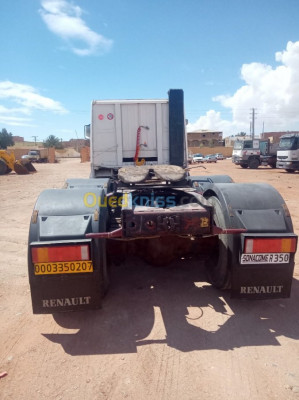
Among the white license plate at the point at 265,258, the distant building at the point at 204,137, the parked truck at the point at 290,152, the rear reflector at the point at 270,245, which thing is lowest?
the white license plate at the point at 265,258

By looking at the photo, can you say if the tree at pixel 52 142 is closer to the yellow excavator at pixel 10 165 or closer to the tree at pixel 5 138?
the tree at pixel 5 138

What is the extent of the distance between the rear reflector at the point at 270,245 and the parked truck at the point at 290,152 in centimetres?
2020

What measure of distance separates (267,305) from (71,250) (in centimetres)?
239

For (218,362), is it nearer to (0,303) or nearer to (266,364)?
(266,364)

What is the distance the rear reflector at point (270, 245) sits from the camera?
306 centimetres

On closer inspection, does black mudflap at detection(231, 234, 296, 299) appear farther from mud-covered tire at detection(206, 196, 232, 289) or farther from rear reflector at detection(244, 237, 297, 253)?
mud-covered tire at detection(206, 196, 232, 289)

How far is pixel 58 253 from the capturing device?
2865 mm

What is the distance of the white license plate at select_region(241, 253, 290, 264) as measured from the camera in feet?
10.2

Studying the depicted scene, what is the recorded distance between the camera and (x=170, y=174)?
14.5ft

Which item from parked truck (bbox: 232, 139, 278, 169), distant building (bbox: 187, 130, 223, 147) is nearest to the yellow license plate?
parked truck (bbox: 232, 139, 278, 169)

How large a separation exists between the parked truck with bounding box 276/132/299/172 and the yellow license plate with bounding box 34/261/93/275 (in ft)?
70.0

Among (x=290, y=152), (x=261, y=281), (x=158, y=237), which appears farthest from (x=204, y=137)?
(x=261, y=281)

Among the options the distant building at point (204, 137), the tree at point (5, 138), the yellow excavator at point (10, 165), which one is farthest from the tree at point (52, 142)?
the yellow excavator at point (10, 165)

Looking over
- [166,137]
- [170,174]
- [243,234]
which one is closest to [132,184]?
[170,174]
